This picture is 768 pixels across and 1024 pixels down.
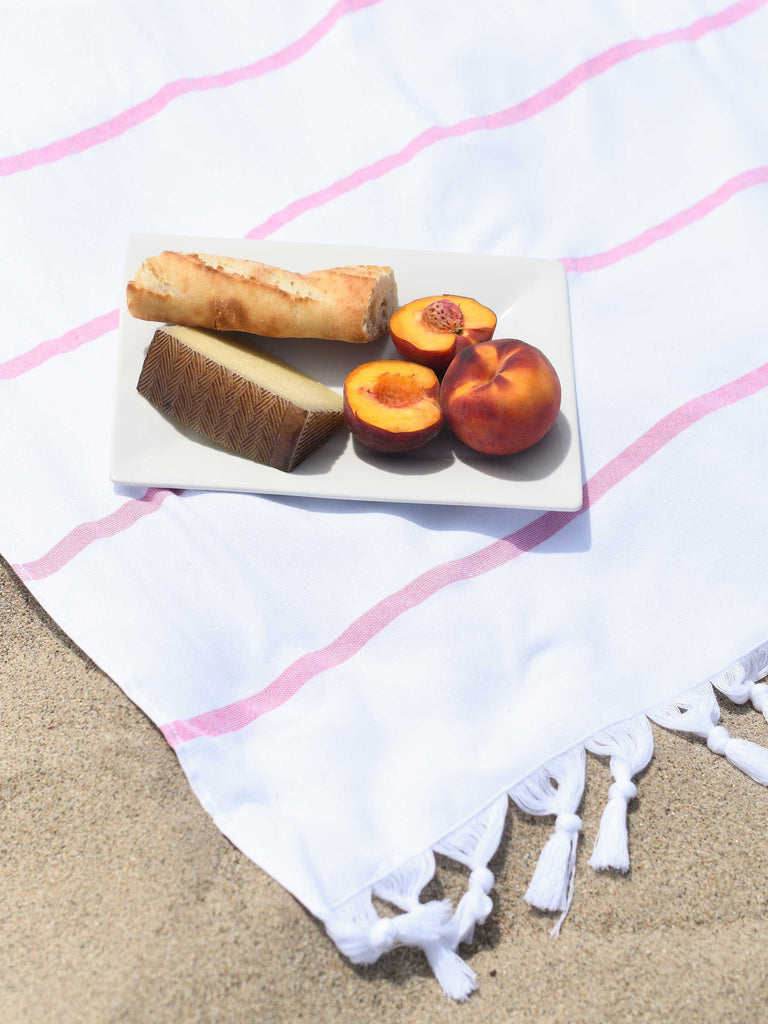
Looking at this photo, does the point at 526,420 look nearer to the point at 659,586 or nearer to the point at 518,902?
the point at 659,586

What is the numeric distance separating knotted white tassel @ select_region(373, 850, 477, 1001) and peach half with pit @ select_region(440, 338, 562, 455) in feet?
1.92

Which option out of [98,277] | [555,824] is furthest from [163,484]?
[555,824]

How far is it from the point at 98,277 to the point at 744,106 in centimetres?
131

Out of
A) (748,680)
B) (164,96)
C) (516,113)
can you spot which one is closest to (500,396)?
(748,680)

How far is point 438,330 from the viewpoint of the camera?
4.80 ft

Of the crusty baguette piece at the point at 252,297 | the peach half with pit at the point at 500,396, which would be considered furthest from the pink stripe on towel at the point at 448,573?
the crusty baguette piece at the point at 252,297

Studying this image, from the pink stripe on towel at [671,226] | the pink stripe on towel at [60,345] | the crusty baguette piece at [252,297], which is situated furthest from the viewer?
the pink stripe on towel at [671,226]

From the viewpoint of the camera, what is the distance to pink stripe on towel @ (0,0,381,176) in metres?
1.79

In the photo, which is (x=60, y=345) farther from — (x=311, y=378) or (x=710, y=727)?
(x=710, y=727)

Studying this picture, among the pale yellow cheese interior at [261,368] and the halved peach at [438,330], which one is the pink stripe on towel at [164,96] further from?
the halved peach at [438,330]

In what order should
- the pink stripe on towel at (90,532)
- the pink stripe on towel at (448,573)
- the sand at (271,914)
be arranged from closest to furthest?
the sand at (271,914)
the pink stripe on towel at (448,573)
the pink stripe on towel at (90,532)

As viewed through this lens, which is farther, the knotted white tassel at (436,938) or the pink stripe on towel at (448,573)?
the pink stripe on towel at (448,573)

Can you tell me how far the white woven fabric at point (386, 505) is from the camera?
1240mm

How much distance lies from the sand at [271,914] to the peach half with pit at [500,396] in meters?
0.46
